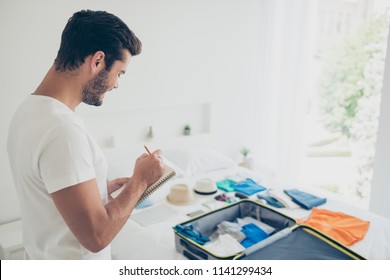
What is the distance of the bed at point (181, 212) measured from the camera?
1.68 meters

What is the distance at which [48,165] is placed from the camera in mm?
851

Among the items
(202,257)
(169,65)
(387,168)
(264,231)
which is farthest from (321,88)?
(202,257)

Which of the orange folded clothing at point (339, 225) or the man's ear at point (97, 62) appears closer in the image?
the man's ear at point (97, 62)

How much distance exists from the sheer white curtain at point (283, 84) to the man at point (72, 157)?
2126mm

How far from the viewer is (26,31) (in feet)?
6.79

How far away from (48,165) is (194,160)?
1840 millimetres

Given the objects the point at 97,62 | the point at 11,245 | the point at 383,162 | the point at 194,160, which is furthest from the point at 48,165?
the point at 383,162

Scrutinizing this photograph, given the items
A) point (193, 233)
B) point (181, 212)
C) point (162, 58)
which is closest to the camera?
point (193, 233)

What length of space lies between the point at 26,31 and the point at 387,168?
8.10ft

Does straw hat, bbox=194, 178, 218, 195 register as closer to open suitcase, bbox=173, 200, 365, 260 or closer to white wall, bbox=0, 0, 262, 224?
open suitcase, bbox=173, 200, 365, 260

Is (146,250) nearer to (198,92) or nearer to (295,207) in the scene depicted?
(295,207)

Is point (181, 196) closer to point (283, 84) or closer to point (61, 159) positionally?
point (61, 159)

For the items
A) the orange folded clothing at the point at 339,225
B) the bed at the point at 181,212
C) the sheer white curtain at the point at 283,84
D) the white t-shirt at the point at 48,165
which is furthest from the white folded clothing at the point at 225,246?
the sheer white curtain at the point at 283,84

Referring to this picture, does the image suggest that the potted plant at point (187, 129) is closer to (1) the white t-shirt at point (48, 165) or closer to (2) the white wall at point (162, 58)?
(2) the white wall at point (162, 58)
